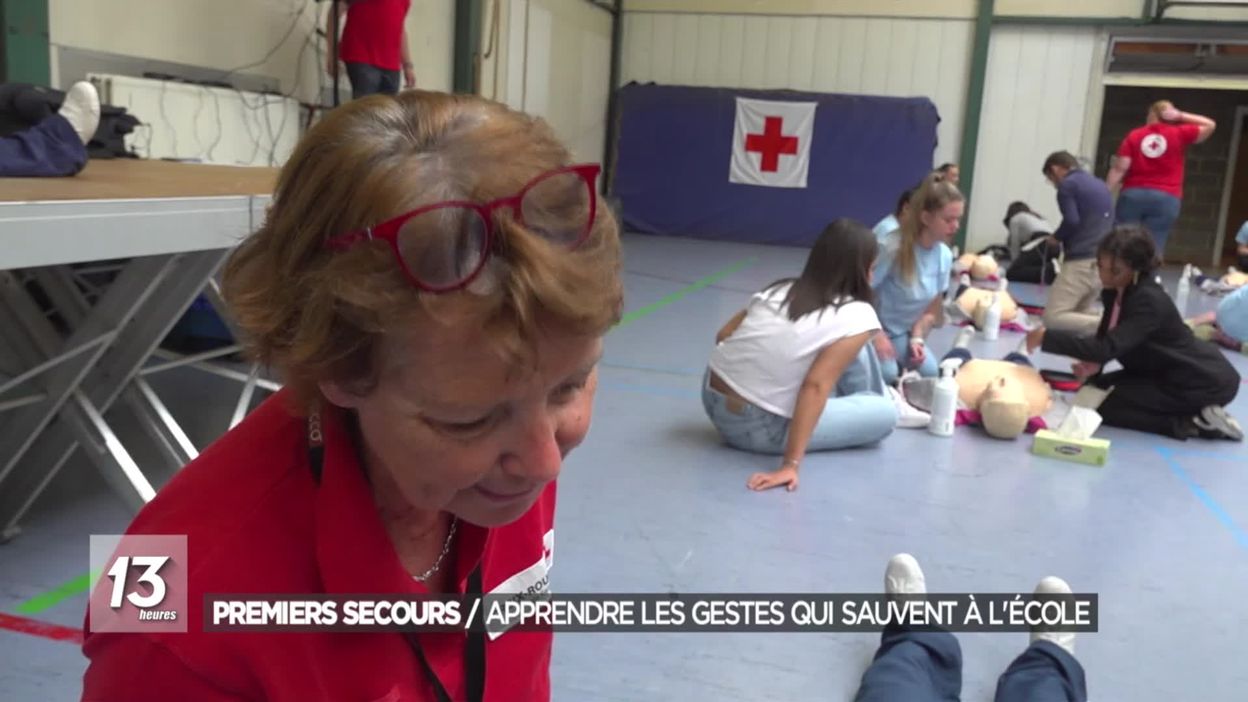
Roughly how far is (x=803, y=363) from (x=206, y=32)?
11.0 ft

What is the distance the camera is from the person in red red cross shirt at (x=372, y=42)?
4770mm

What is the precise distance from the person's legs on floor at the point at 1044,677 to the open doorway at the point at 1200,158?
1086 centimetres

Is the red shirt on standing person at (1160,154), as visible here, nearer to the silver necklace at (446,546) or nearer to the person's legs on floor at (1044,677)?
the person's legs on floor at (1044,677)

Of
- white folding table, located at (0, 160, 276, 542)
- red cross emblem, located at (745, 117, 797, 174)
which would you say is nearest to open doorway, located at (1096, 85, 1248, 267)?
red cross emblem, located at (745, 117, 797, 174)

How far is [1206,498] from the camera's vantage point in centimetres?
287

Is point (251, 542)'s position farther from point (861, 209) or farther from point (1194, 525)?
point (861, 209)

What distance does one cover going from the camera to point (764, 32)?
9.84 metres

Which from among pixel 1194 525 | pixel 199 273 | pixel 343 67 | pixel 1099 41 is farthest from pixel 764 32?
pixel 199 273

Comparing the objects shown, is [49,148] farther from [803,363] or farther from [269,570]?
[803,363]

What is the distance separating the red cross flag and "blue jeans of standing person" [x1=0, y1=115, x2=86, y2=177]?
830 cm

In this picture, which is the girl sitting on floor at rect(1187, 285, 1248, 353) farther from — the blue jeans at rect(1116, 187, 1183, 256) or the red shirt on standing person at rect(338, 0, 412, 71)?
the red shirt on standing person at rect(338, 0, 412, 71)

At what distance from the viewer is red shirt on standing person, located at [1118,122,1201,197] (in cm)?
656

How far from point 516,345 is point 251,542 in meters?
0.21

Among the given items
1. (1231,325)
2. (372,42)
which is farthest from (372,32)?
(1231,325)
